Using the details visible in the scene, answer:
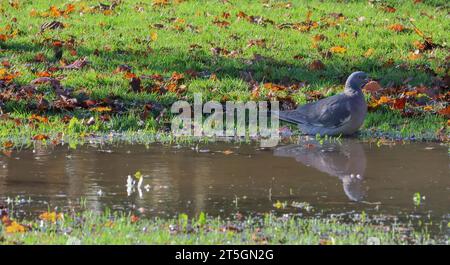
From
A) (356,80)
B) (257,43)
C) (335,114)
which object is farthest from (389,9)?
(335,114)

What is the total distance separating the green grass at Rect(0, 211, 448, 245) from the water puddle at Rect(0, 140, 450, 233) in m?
0.34

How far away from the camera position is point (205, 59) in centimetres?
1457

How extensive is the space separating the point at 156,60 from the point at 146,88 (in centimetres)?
124

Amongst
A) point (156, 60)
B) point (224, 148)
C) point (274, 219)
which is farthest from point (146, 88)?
point (274, 219)

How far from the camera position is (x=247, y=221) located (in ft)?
24.6

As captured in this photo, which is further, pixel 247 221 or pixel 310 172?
pixel 310 172

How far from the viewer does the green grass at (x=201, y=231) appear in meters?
6.82

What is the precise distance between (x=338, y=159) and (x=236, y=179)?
1.51 m

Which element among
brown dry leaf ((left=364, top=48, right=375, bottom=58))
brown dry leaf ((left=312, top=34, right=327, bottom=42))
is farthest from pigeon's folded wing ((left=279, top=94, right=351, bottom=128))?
brown dry leaf ((left=312, top=34, right=327, bottom=42))

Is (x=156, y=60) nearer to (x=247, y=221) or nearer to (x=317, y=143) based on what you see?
(x=317, y=143)

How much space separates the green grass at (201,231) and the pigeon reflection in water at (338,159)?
3.52 ft

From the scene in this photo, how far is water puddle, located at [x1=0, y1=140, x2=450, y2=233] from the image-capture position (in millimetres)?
8023

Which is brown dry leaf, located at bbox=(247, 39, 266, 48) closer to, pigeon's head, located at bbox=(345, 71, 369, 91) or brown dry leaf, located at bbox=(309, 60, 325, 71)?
brown dry leaf, located at bbox=(309, 60, 325, 71)
